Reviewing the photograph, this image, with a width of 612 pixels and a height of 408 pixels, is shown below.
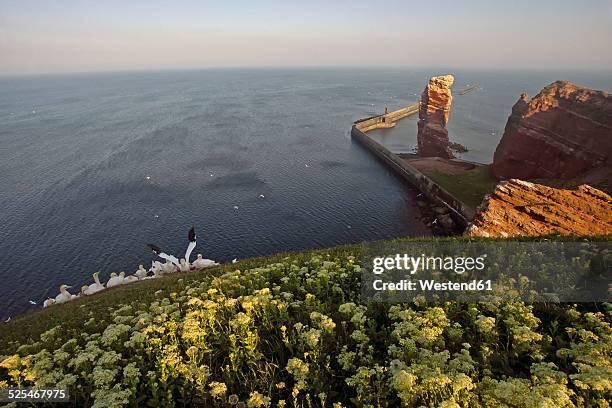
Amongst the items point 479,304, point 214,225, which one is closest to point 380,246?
point 479,304

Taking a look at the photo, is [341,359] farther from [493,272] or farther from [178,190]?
[178,190]

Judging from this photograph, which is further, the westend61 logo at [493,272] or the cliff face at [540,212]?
the cliff face at [540,212]

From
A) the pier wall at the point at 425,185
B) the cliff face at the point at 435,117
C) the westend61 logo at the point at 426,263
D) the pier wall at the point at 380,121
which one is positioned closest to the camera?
the westend61 logo at the point at 426,263

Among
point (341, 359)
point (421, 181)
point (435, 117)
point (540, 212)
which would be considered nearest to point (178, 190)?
point (421, 181)

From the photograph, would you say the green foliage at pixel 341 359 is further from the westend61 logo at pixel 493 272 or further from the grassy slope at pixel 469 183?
the grassy slope at pixel 469 183

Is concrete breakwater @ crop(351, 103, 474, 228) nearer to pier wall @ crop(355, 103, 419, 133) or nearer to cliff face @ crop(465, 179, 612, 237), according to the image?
pier wall @ crop(355, 103, 419, 133)

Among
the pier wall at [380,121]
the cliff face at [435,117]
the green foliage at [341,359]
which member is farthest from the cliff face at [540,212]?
the pier wall at [380,121]

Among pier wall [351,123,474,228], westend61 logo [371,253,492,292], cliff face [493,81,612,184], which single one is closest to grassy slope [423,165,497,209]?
pier wall [351,123,474,228]
